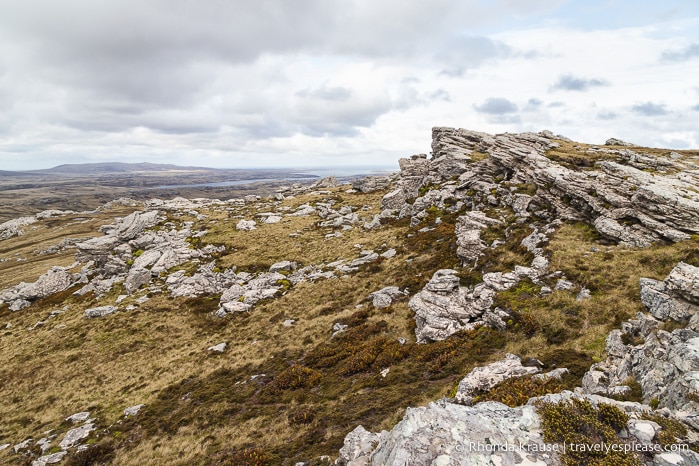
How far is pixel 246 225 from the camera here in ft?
230

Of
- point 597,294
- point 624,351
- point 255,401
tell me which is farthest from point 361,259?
point 624,351

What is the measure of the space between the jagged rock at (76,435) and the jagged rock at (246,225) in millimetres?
47587

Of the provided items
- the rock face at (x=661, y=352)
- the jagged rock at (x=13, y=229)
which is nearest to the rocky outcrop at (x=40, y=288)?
the rock face at (x=661, y=352)

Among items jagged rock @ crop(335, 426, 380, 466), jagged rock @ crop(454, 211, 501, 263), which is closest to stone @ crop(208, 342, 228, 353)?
jagged rock @ crop(335, 426, 380, 466)

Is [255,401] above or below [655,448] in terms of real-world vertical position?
below

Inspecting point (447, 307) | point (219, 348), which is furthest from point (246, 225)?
point (447, 307)

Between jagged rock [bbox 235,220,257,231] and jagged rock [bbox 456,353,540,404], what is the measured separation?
60107 millimetres

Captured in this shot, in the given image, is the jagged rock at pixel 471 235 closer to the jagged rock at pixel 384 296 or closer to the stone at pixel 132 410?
the jagged rock at pixel 384 296

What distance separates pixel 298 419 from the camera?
1841cm

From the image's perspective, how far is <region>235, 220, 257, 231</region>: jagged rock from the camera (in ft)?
225

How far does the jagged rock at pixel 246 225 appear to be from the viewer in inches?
2704

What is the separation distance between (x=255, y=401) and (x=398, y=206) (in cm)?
4670

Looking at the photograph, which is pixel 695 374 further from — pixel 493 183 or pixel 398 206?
pixel 398 206

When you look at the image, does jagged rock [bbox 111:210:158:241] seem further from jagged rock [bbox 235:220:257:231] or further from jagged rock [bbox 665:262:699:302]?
jagged rock [bbox 665:262:699:302]
